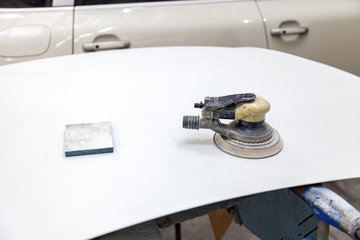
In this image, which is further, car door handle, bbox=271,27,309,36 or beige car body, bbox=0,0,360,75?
car door handle, bbox=271,27,309,36

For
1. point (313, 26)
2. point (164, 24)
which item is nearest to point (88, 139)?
point (164, 24)

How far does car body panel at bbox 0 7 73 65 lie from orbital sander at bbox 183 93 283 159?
1128 millimetres

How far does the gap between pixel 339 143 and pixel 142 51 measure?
0.80m

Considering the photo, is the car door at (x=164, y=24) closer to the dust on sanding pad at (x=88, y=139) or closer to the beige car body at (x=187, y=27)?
the beige car body at (x=187, y=27)

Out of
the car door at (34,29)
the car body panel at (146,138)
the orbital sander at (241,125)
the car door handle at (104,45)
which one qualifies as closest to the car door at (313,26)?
the car body panel at (146,138)

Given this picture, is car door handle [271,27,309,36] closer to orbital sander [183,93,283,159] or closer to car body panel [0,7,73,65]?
car body panel [0,7,73,65]

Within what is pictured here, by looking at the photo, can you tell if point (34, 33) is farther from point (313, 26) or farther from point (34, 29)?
point (313, 26)

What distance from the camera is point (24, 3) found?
72.6 inches

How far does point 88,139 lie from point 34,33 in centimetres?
108

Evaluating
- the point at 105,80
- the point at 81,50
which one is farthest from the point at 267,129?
the point at 81,50

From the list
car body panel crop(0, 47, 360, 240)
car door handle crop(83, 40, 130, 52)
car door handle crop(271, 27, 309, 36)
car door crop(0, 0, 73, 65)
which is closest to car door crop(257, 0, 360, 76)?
car door handle crop(271, 27, 309, 36)

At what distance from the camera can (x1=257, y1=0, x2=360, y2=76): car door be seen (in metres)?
1.95

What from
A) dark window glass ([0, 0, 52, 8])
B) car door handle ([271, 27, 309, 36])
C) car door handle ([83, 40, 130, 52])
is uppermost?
dark window glass ([0, 0, 52, 8])

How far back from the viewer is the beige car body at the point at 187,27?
5.83 feet
